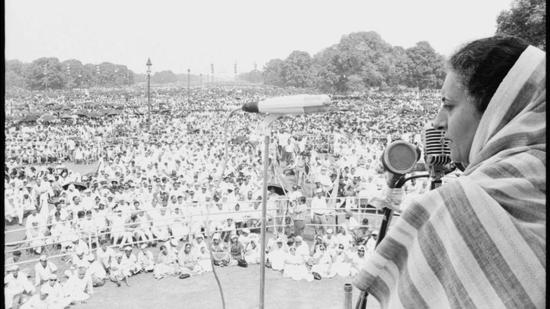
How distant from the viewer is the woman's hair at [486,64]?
64 cm

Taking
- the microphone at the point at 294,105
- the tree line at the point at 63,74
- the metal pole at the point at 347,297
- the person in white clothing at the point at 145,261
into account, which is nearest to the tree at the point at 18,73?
the tree line at the point at 63,74

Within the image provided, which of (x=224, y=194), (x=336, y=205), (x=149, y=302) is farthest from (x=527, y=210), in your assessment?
(x=224, y=194)

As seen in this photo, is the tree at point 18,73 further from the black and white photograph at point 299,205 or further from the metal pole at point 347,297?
the metal pole at point 347,297

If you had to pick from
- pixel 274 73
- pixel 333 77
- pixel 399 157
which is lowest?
pixel 399 157

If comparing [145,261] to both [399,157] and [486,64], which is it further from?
[486,64]

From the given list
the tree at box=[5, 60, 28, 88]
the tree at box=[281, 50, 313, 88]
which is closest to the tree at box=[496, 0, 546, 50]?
the tree at box=[281, 50, 313, 88]

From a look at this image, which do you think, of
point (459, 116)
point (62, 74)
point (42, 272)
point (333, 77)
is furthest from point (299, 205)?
point (62, 74)

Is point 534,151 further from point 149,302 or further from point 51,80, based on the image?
point 51,80

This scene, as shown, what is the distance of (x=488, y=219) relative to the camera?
1.69 ft

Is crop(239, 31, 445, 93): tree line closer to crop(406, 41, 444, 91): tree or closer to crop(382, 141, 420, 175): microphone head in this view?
crop(406, 41, 444, 91): tree

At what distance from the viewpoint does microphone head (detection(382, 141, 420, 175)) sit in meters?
0.96

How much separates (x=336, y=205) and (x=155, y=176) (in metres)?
4.16

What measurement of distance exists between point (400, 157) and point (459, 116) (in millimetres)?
309

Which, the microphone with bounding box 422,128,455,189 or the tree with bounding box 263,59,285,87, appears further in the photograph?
the tree with bounding box 263,59,285,87
